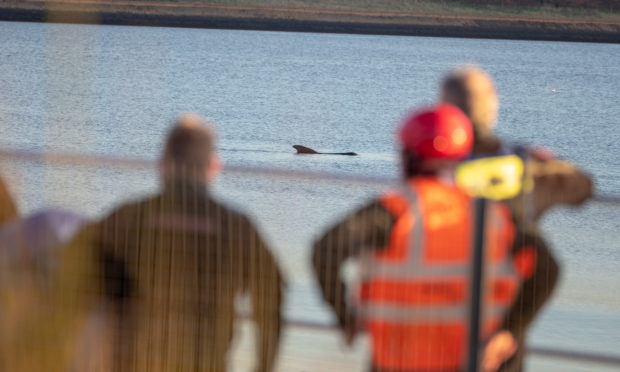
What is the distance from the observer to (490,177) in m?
2.40

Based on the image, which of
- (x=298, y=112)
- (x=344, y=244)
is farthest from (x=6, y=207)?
(x=298, y=112)

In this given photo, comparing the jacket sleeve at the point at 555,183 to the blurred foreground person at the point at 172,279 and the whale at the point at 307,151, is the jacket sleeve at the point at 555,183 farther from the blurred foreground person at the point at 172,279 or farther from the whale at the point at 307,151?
the whale at the point at 307,151

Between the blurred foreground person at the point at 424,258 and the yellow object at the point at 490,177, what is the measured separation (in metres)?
0.02

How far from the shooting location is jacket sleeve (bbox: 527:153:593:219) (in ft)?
8.38

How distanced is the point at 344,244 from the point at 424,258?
21 cm

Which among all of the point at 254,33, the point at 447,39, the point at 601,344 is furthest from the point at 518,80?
the point at 601,344

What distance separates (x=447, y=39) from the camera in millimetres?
64750

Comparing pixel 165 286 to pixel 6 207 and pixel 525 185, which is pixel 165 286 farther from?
pixel 525 185

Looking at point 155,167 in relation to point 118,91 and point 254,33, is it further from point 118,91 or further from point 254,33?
point 254,33

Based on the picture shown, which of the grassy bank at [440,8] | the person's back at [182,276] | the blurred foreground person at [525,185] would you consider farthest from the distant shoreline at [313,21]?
the blurred foreground person at [525,185]

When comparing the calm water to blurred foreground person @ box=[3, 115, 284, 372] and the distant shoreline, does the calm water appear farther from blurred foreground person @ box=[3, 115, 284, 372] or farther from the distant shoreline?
the distant shoreline

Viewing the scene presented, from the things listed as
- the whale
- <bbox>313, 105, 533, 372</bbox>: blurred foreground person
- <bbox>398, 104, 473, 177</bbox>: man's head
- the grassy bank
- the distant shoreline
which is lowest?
the distant shoreline

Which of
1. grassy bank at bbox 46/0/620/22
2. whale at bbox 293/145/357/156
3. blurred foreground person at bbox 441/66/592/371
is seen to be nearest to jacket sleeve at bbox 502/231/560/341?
blurred foreground person at bbox 441/66/592/371

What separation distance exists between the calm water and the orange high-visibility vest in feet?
2.01
